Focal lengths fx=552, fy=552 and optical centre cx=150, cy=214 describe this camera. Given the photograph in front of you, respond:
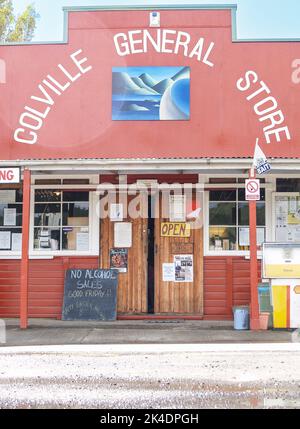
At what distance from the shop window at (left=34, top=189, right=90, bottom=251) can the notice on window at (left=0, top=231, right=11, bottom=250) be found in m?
0.54

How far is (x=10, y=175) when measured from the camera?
9609 mm

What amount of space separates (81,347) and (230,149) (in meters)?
4.82

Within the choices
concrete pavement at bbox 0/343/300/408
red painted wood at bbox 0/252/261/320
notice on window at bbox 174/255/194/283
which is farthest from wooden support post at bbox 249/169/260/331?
notice on window at bbox 174/255/194/283

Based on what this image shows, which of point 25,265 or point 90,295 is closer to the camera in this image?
point 25,265

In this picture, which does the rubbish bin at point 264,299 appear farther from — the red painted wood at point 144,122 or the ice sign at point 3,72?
the ice sign at point 3,72

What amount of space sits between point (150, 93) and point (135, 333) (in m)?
4.68

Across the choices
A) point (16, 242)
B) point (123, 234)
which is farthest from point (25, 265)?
point (123, 234)

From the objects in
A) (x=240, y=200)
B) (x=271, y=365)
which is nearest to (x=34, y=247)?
(x=240, y=200)

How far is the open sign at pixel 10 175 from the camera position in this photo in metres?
9.57

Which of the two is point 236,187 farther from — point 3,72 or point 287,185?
point 3,72

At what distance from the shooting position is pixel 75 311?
34.6ft

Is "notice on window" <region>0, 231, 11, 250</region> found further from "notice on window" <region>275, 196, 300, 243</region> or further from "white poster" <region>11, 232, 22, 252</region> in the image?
"notice on window" <region>275, 196, 300, 243</region>

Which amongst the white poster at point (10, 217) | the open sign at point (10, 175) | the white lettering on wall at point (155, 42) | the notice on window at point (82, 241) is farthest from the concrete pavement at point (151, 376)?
the white lettering on wall at point (155, 42)
